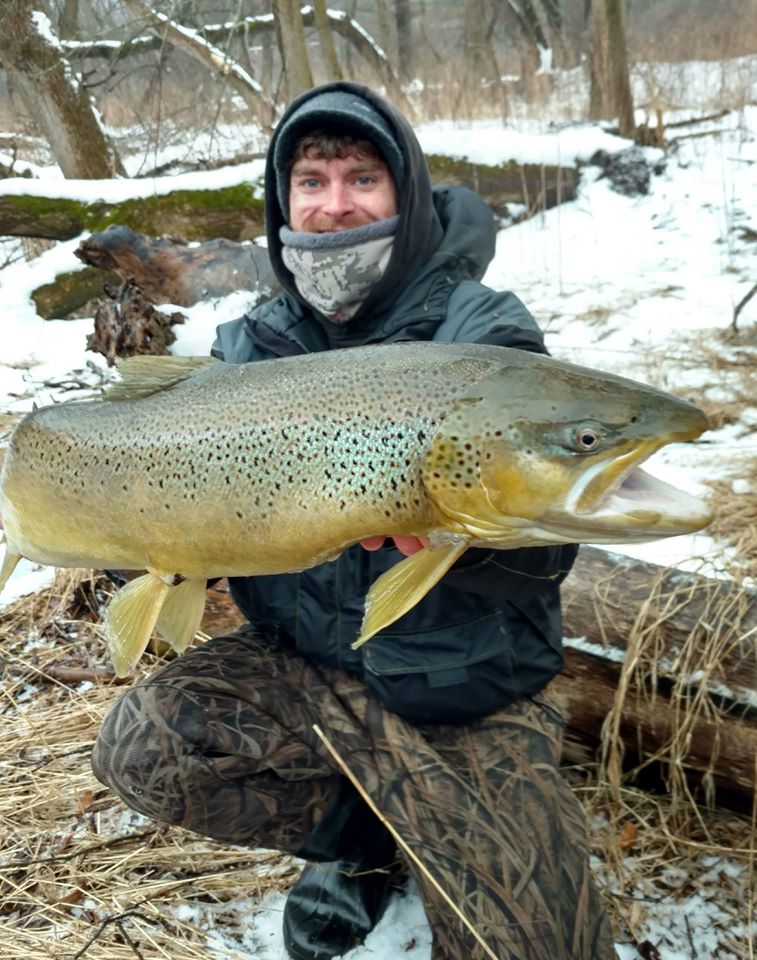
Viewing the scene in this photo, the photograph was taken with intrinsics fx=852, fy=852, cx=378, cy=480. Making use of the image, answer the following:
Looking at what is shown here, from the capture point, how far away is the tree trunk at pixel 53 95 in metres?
8.49

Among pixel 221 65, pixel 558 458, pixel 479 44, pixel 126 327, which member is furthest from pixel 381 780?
pixel 479 44

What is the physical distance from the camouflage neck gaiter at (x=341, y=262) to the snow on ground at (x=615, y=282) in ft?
4.56

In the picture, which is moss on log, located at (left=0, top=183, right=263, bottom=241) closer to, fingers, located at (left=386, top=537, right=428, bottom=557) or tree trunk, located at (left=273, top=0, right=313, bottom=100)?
tree trunk, located at (left=273, top=0, right=313, bottom=100)

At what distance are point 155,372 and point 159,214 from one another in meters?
5.79

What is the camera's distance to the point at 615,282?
21.9 feet

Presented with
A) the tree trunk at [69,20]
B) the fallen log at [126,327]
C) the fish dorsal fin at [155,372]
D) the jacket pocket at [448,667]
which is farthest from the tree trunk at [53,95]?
the jacket pocket at [448,667]

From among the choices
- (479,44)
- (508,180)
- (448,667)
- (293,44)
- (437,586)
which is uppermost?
(479,44)

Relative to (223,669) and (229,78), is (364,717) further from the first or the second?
(229,78)

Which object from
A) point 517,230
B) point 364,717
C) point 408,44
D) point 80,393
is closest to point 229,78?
point 517,230

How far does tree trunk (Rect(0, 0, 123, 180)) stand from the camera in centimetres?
849

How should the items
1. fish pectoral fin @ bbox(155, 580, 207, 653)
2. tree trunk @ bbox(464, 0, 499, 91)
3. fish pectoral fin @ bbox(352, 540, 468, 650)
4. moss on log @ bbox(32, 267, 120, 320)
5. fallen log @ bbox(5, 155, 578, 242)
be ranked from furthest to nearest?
tree trunk @ bbox(464, 0, 499, 91) < moss on log @ bbox(32, 267, 120, 320) < fallen log @ bbox(5, 155, 578, 242) < fish pectoral fin @ bbox(155, 580, 207, 653) < fish pectoral fin @ bbox(352, 540, 468, 650)

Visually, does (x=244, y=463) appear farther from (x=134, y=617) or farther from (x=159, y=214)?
(x=159, y=214)

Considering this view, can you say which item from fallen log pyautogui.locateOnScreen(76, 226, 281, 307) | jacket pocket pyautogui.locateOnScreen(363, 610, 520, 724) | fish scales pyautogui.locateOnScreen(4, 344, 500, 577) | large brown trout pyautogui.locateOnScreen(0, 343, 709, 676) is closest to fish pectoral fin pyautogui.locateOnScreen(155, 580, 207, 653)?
large brown trout pyautogui.locateOnScreen(0, 343, 709, 676)

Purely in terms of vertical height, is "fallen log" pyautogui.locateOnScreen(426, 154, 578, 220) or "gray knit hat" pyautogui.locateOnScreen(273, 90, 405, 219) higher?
"gray knit hat" pyautogui.locateOnScreen(273, 90, 405, 219)
